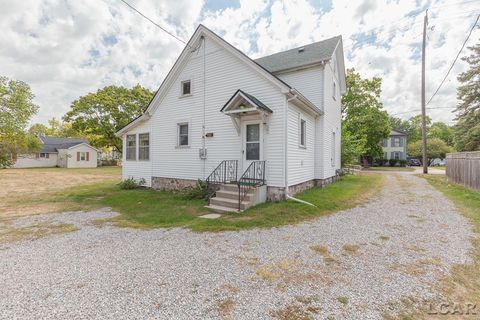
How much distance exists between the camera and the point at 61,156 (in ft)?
117

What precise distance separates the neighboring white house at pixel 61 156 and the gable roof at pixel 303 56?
3334 cm

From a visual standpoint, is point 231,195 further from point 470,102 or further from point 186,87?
point 470,102

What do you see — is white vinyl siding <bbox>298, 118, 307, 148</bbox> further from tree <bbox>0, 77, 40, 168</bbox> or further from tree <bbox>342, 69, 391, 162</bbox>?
tree <bbox>0, 77, 40, 168</bbox>

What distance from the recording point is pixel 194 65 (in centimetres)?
1058

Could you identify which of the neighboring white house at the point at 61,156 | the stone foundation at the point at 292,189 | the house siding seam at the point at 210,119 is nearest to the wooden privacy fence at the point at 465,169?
the stone foundation at the point at 292,189

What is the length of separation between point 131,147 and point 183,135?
4.01 metres

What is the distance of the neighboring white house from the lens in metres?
34.2

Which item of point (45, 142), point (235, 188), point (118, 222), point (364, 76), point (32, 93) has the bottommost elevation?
point (118, 222)

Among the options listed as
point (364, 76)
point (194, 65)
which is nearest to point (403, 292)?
point (194, 65)

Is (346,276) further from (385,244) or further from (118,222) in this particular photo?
(118,222)

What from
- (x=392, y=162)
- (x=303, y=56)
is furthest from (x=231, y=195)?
(x=392, y=162)

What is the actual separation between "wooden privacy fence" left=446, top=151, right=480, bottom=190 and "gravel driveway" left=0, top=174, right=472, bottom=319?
6839 millimetres

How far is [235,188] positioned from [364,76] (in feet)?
80.0

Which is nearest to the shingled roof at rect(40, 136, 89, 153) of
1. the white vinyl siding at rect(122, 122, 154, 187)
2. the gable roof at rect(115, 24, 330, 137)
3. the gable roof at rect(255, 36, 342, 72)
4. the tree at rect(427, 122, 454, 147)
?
the white vinyl siding at rect(122, 122, 154, 187)
